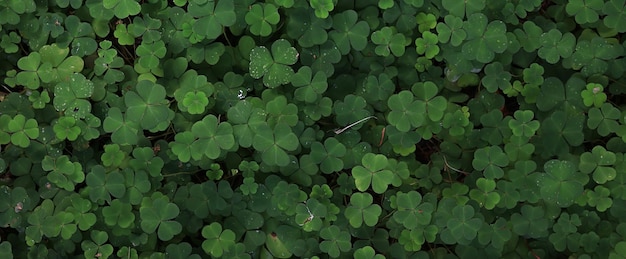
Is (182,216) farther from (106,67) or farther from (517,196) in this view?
(517,196)

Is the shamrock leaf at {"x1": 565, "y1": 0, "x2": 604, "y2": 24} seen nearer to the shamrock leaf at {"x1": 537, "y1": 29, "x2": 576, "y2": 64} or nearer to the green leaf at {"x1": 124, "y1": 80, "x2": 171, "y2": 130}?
the shamrock leaf at {"x1": 537, "y1": 29, "x2": 576, "y2": 64}

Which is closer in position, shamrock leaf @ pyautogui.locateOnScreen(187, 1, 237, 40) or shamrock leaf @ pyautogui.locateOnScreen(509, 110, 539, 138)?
shamrock leaf @ pyautogui.locateOnScreen(187, 1, 237, 40)

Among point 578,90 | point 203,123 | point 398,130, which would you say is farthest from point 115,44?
point 578,90

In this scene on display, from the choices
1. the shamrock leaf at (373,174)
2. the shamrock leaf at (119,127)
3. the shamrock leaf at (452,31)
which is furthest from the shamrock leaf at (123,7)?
the shamrock leaf at (452,31)

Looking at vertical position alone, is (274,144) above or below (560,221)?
above

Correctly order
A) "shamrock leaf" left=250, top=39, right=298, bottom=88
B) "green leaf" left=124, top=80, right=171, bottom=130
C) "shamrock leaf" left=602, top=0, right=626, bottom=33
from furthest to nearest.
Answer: "shamrock leaf" left=602, top=0, right=626, bottom=33, "shamrock leaf" left=250, top=39, right=298, bottom=88, "green leaf" left=124, top=80, right=171, bottom=130

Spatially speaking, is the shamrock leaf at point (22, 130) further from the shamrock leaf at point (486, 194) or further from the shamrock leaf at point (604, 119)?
the shamrock leaf at point (604, 119)

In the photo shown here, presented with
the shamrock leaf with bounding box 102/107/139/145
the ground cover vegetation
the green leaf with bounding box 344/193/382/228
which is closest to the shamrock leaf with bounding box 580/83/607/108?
the ground cover vegetation
